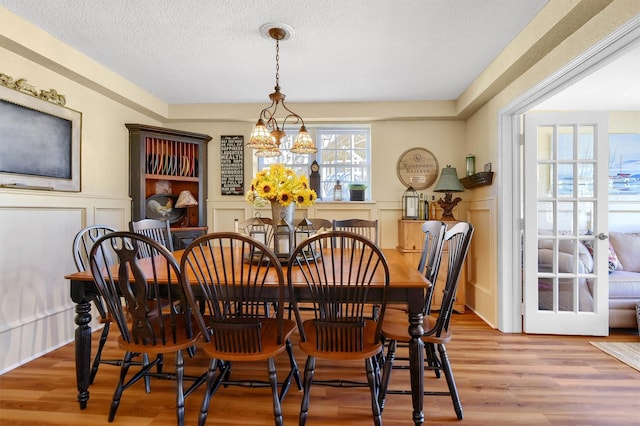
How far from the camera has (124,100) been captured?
320 centimetres

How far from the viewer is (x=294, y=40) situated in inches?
92.6

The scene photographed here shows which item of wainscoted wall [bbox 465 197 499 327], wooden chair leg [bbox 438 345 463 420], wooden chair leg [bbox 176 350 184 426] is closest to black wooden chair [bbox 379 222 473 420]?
wooden chair leg [bbox 438 345 463 420]

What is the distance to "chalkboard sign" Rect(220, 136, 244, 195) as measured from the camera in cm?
394

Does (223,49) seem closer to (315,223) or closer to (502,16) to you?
(315,223)

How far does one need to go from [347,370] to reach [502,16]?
8.48 feet

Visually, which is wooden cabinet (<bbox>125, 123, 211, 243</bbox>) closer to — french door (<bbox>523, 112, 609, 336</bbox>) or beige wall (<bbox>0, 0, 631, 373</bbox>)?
beige wall (<bbox>0, 0, 631, 373</bbox>)

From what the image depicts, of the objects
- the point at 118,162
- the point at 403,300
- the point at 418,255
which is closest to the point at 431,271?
the point at 403,300

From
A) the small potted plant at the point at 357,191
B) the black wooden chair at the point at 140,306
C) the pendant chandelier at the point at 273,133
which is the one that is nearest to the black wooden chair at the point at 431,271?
the pendant chandelier at the point at 273,133

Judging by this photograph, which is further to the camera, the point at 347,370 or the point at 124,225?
the point at 124,225

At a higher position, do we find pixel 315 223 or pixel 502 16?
pixel 502 16

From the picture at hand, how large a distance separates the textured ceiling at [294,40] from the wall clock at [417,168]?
76 centimetres

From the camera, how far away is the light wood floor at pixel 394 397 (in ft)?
5.49

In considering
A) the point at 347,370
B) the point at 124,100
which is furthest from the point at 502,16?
the point at 124,100

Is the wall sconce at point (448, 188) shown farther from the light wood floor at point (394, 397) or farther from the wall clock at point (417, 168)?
the light wood floor at point (394, 397)
